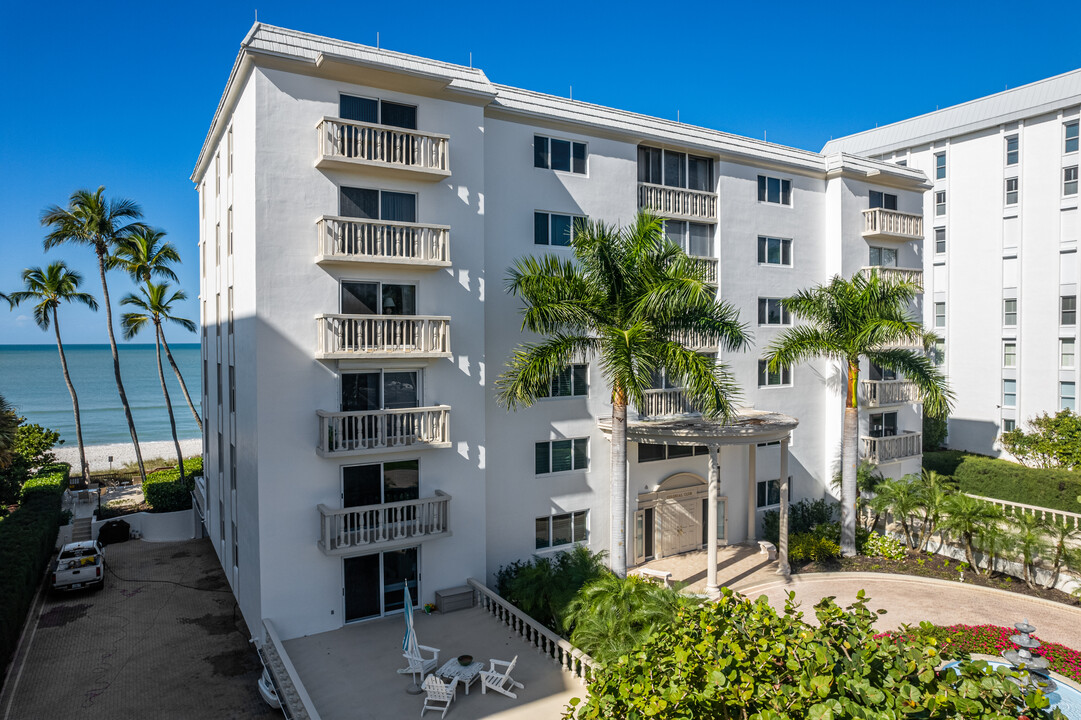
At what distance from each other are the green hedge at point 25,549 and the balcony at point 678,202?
21002mm

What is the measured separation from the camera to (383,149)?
16016 mm

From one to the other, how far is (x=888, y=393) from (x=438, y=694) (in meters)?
21.6

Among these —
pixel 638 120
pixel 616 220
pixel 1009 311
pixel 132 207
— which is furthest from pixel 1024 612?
pixel 132 207

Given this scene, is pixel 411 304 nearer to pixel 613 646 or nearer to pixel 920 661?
pixel 613 646

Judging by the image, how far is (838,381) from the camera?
84.6 ft

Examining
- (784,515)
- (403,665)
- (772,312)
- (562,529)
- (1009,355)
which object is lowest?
(403,665)

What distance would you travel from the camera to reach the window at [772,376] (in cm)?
2445

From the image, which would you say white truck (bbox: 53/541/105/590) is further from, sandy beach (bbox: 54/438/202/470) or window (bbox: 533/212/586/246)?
sandy beach (bbox: 54/438/202/470)

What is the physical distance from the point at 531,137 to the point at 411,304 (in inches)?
267

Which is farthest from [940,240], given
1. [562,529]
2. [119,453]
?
[119,453]

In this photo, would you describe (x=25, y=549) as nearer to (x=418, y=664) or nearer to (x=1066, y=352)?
(x=418, y=664)

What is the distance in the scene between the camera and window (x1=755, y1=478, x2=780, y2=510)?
963 inches

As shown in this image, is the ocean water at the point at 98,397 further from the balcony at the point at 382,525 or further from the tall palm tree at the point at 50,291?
the balcony at the point at 382,525

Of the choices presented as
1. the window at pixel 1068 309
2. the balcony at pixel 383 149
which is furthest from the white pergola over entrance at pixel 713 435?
the window at pixel 1068 309
